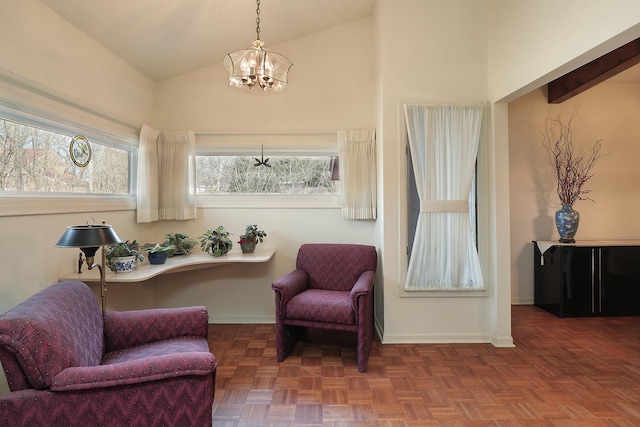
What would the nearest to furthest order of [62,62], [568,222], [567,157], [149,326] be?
[149,326]
[62,62]
[568,222]
[567,157]

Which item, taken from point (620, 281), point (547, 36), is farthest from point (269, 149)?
point (620, 281)

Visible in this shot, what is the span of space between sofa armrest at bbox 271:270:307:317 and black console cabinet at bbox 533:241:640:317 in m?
3.00

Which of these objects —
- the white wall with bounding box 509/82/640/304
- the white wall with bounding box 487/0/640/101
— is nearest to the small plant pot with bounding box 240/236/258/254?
the white wall with bounding box 487/0/640/101

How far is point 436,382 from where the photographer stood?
2377mm

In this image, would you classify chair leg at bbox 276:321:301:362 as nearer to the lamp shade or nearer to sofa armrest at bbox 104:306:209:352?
sofa armrest at bbox 104:306:209:352

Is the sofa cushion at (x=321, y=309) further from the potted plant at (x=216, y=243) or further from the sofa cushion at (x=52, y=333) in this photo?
the sofa cushion at (x=52, y=333)

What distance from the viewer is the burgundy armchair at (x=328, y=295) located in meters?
2.59

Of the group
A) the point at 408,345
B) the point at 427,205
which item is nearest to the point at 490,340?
the point at 408,345

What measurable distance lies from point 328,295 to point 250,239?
103 centimetres

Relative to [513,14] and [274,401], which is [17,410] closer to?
[274,401]

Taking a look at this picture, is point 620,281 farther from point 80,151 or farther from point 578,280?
point 80,151

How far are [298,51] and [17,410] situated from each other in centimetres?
361

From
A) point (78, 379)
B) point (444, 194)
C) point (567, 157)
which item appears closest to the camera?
point (78, 379)

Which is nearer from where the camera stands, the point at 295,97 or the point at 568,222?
the point at 295,97
